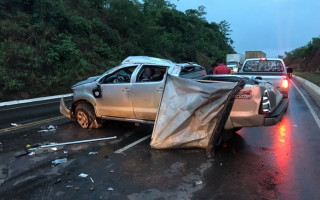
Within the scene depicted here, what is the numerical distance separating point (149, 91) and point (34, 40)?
16.7 metres

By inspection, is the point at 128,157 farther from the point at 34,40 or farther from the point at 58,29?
the point at 58,29

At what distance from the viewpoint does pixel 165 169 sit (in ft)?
17.9

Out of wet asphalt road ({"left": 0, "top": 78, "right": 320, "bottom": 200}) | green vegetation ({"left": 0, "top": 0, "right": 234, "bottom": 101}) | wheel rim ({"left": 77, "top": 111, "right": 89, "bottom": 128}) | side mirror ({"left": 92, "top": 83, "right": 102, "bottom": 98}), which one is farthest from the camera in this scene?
green vegetation ({"left": 0, "top": 0, "right": 234, "bottom": 101})

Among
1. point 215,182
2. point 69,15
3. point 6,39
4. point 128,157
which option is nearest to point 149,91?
point 128,157

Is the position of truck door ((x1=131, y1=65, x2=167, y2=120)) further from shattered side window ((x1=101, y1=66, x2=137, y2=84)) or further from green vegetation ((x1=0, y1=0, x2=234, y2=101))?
green vegetation ((x1=0, y1=0, x2=234, y2=101))

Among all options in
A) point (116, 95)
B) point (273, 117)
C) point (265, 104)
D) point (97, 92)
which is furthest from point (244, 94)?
point (97, 92)

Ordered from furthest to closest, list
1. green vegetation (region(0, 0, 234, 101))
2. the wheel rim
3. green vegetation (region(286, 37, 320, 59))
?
green vegetation (region(286, 37, 320, 59)), green vegetation (region(0, 0, 234, 101)), the wheel rim

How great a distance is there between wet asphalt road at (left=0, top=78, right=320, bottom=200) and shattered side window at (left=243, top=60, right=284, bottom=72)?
4.22 metres

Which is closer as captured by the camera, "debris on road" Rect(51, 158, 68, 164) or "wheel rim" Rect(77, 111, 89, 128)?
"debris on road" Rect(51, 158, 68, 164)

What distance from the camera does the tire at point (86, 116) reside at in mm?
8375

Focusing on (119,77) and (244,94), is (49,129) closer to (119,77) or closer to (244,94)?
(119,77)

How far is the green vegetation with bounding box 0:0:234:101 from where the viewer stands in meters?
18.2

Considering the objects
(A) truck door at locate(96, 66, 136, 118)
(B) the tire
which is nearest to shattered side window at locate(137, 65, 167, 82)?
(A) truck door at locate(96, 66, 136, 118)

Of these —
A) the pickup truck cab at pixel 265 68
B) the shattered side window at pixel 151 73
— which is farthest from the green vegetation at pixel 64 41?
the pickup truck cab at pixel 265 68
